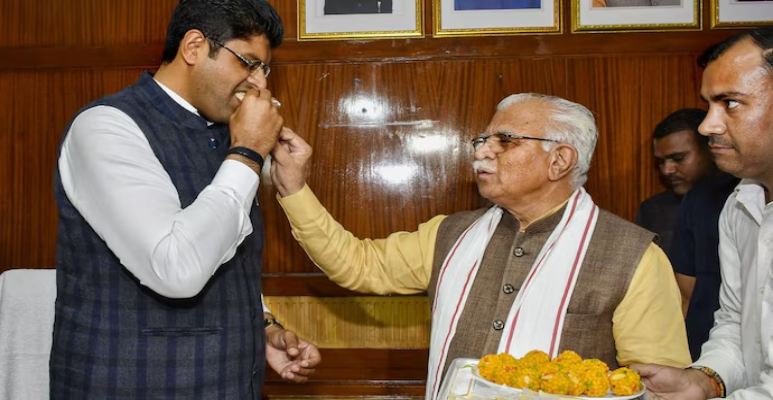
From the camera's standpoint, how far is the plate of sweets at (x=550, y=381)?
56.2 inches

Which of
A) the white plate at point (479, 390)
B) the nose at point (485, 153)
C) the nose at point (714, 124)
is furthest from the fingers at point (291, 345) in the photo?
the nose at point (714, 124)

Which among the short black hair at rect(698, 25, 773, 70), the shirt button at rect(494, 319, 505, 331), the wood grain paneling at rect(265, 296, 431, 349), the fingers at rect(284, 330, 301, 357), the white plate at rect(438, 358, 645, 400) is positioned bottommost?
the wood grain paneling at rect(265, 296, 431, 349)

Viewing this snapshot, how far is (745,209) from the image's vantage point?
2.13 meters

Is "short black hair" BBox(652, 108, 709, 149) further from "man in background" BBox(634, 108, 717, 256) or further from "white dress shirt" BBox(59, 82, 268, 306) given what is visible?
"white dress shirt" BBox(59, 82, 268, 306)

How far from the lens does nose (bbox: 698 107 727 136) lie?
1.90m

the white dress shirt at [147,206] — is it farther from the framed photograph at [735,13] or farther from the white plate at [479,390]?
the framed photograph at [735,13]

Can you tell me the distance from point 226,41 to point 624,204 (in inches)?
99.5

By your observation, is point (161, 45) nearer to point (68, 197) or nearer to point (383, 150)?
point (383, 150)

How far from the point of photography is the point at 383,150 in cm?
404

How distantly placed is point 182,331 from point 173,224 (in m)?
0.33

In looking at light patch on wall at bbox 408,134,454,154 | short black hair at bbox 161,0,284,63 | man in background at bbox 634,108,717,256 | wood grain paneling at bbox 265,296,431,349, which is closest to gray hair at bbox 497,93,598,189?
short black hair at bbox 161,0,284,63

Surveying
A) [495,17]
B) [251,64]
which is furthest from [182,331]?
[495,17]

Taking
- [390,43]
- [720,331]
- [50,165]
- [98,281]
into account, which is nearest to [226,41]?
[98,281]

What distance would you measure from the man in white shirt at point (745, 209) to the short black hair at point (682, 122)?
170cm
